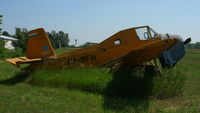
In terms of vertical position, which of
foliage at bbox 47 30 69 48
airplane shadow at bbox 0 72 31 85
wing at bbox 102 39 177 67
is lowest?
airplane shadow at bbox 0 72 31 85

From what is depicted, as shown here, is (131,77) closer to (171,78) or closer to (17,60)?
(171,78)

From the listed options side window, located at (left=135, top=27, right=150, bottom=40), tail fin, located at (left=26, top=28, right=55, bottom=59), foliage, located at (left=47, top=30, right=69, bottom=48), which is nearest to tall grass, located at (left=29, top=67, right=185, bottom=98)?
side window, located at (left=135, top=27, right=150, bottom=40)

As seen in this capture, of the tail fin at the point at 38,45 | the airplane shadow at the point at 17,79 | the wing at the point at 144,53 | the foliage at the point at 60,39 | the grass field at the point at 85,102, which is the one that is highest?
the foliage at the point at 60,39

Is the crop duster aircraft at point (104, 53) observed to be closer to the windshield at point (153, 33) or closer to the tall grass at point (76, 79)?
the windshield at point (153, 33)

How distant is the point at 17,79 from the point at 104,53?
12.7ft

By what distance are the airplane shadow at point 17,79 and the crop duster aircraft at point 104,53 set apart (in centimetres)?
35

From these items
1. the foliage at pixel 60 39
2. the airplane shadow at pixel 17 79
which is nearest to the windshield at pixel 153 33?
the airplane shadow at pixel 17 79

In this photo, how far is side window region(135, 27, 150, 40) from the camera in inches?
389

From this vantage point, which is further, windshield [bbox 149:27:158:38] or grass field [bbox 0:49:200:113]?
windshield [bbox 149:27:158:38]

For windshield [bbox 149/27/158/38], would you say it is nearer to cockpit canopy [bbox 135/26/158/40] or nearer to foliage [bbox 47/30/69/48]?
cockpit canopy [bbox 135/26/158/40]

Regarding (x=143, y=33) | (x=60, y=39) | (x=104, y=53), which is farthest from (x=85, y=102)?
(x=60, y=39)

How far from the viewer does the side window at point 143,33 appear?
989 cm

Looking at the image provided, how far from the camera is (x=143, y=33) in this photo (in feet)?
32.9

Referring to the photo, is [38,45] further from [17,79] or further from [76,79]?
[76,79]
